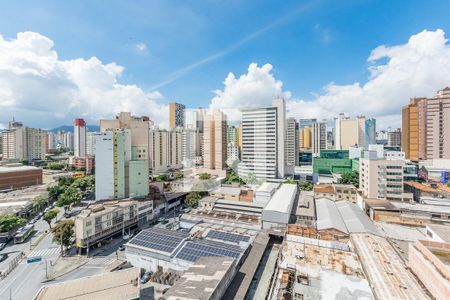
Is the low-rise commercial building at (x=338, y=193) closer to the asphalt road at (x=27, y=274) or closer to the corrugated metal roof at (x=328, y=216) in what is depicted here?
the corrugated metal roof at (x=328, y=216)

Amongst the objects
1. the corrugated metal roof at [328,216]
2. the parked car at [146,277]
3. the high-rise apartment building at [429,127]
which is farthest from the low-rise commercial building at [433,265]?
the high-rise apartment building at [429,127]

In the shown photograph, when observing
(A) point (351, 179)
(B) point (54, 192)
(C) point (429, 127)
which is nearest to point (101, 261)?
(B) point (54, 192)

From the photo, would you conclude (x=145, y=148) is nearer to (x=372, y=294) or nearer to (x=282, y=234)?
(x=282, y=234)

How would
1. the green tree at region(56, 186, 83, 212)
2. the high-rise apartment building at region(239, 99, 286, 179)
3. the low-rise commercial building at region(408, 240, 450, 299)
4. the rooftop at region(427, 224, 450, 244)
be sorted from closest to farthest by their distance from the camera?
A: the low-rise commercial building at region(408, 240, 450, 299) < the rooftop at region(427, 224, 450, 244) < the green tree at region(56, 186, 83, 212) < the high-rise apartment building at region(239, 99, 286, 179)

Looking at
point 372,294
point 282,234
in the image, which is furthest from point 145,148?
point 372,294

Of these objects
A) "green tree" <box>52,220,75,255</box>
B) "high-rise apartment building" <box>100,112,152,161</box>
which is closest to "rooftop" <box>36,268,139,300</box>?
"green tree" <box>52,220,75,255</box>

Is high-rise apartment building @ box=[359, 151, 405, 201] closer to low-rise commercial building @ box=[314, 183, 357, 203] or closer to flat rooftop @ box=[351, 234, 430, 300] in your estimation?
low-rise commercial building @ box=[314, 183, 357, 203]

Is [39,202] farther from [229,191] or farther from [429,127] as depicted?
[429,127]
